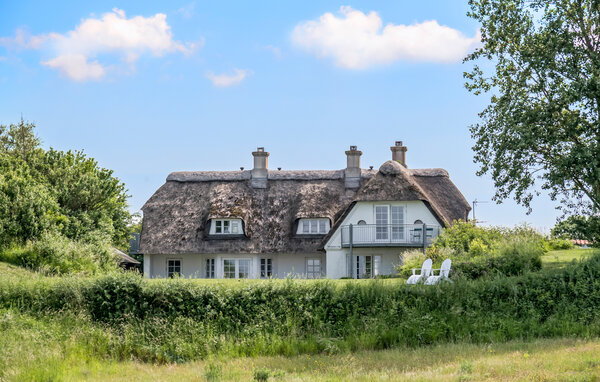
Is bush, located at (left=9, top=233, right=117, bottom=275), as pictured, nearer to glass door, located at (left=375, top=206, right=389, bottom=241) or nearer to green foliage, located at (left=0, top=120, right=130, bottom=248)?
green foliage, located at (left=0, top=120, right=130, bottom=248)

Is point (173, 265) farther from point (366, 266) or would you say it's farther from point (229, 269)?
point (366, 266)

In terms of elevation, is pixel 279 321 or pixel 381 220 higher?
pixel 381 220

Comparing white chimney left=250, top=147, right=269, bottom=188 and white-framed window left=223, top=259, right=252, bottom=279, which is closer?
white-framed window left=223, top=259, right=252, bottom=279

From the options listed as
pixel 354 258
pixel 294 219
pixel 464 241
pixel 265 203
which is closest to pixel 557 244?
pixel 464 241

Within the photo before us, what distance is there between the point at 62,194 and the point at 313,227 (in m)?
13.7

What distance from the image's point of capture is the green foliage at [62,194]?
2461 cm

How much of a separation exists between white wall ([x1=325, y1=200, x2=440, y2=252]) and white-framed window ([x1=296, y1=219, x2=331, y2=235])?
8.07 ft

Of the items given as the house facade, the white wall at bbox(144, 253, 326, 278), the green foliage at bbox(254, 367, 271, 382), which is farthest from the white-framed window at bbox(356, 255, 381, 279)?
the green foliage at bbox(254, 367, 271, 382)

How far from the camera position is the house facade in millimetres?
31844

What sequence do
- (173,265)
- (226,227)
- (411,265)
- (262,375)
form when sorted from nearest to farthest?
(262,375) < (411,265) < (226,227) < (173,265)

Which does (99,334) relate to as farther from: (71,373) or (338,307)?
(338,307)

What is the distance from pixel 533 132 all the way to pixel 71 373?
50.9 feet

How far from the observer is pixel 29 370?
41.4 ft

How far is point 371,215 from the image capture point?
3216 cm
